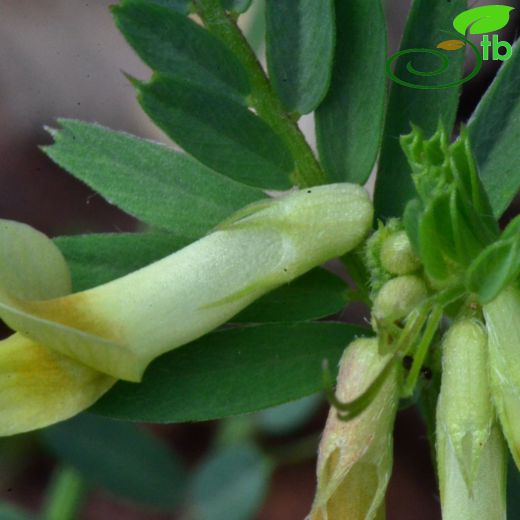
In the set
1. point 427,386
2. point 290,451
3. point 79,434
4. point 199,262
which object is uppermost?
point 199,262

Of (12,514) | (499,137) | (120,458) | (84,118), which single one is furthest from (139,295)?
(84,118)

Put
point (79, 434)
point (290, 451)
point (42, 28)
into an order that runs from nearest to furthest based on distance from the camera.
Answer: point (79, 434), point (290, 451), point (42, 28)

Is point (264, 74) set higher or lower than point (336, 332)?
higher

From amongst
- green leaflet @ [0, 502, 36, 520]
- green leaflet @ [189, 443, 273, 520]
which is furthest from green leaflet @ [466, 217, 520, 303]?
green leaflet @ [0, 502, 36, 520]

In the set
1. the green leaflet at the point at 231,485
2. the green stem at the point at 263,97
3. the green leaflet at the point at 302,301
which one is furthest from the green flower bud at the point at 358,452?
the green leaflet at the point at 231,485

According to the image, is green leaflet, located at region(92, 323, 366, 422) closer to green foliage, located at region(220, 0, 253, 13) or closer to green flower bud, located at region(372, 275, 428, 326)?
green flower bud, located at region(372, 275, 428, 326)

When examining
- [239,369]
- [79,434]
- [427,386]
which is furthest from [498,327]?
[79,434]

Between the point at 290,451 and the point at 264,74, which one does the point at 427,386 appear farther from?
the point at 290,451
